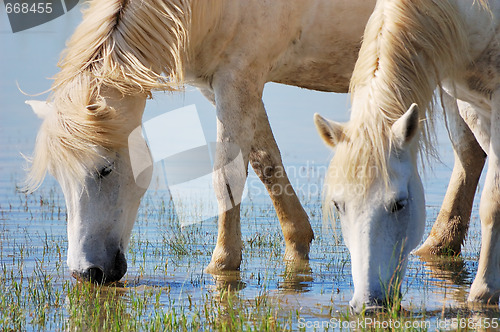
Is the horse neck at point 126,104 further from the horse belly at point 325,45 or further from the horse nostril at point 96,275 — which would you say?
the horse belly at point 325,45

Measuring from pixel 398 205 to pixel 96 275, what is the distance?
2.10 meters

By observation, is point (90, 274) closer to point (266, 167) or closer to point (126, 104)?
point (126, 104)

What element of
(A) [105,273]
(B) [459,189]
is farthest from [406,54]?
(B) [459,189]

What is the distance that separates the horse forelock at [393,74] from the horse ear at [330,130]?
0.06 m

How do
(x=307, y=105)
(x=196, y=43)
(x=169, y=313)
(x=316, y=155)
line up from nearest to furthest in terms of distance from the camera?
(x=169, y=313), (x=196, y=43), (x=316, y=155), (x=307, y=105)

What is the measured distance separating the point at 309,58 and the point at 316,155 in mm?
6462

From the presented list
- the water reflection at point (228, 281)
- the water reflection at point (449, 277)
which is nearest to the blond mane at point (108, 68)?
the water reflection at point (228, 281)

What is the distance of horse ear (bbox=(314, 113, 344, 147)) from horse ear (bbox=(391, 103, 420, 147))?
0.32 meters

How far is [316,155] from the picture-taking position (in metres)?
12.7

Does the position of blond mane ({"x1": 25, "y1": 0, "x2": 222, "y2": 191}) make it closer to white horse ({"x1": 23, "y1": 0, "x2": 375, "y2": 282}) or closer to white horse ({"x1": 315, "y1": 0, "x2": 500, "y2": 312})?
white horse ({"x1": 23, "y1": 0, "x2": 375, "y2": 282})

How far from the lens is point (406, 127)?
13.4ft

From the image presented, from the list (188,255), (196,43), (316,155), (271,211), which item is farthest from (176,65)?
(316,155)

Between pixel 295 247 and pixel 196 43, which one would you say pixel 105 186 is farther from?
pixel 295 247

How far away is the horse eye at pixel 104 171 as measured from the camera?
5089 mm
